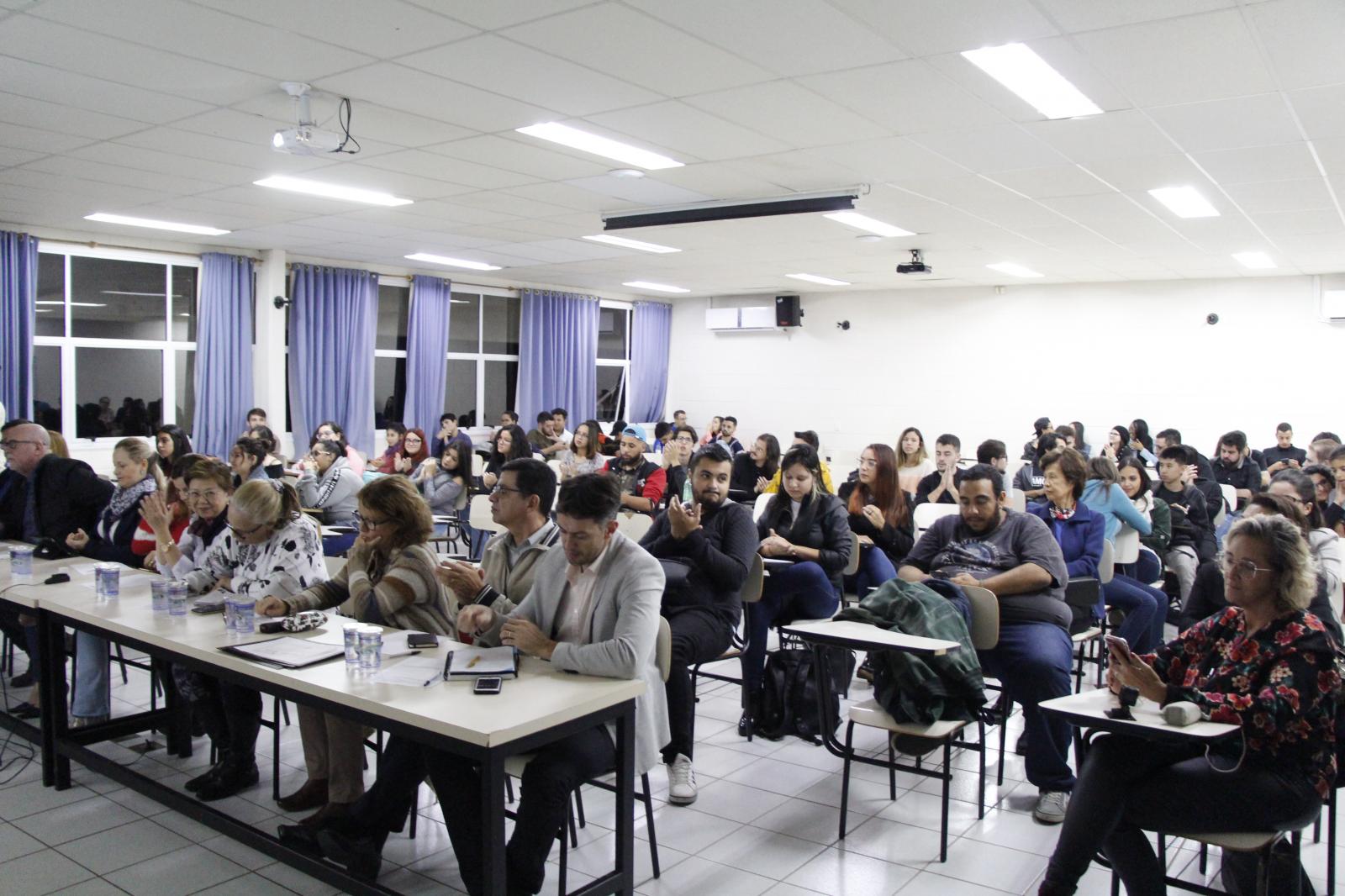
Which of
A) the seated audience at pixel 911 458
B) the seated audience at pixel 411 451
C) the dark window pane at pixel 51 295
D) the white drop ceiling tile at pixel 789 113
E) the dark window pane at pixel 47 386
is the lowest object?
the seated audience at pixel 411 451

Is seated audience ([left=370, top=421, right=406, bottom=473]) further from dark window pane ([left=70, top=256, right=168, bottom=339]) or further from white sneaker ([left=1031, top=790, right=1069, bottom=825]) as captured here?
white sneaker ([left=1031, top=790, right=1069, bottom=825])

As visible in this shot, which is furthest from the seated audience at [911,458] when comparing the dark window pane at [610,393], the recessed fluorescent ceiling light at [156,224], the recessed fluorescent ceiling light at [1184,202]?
the dark window pane at [610,393]

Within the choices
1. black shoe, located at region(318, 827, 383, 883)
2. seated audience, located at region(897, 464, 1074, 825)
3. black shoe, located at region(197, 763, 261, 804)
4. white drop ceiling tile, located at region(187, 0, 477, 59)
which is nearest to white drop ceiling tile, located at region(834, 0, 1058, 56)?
white drop ceiling tile, located at region(187, 0, 477, 59)

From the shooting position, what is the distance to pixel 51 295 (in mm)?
8641

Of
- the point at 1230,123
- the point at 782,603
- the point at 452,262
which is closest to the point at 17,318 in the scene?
the point at 452,262

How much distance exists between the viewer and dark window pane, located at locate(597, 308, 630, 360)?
577 inches

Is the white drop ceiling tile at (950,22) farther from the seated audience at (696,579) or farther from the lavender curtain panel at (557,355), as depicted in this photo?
the lavender curtain panel at (557,355)

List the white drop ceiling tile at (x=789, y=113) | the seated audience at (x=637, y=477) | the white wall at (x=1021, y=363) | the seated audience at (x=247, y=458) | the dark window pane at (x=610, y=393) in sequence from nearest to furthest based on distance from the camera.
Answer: the white drop ceiling tile at (x=789, y=113) → the seated audience at (x=247, y=458) → the seated audience at (x=637, y=477) → the white wall at (x=1021, y=363) → the dark window pane at (x=610, y=393)

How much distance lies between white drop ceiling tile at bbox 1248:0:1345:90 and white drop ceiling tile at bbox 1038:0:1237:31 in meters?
0.20

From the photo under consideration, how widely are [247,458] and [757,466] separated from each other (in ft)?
11.5

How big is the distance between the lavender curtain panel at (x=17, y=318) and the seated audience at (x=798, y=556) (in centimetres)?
678

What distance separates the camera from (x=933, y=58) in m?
3.90

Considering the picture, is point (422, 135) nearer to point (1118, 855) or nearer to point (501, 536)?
point (501, 536)

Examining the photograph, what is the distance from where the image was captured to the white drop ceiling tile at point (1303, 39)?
331 centimetres
